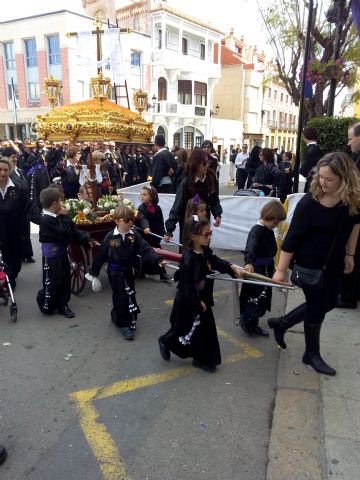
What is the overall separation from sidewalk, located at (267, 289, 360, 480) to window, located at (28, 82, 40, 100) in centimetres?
2948

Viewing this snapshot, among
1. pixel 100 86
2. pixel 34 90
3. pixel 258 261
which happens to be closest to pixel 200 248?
pixel 258 261

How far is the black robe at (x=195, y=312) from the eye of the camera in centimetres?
338

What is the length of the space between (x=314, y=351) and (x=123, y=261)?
2.12 meters

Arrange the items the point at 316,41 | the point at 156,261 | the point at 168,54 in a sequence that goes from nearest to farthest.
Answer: the point at 156,261, the point at 316,41, the point at 168,54

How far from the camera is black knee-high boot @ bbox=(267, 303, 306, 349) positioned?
350 cm

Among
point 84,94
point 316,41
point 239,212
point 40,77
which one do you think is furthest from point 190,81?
point 239,212

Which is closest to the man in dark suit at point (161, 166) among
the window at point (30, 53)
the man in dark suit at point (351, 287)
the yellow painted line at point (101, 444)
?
the man in dark suit at point (351, 287)

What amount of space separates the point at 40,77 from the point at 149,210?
26917 mm

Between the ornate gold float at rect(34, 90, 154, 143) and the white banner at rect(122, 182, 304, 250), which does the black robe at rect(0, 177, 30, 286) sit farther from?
the white banner at rect(122, 182, 304, 250)

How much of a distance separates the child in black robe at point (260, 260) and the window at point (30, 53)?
97.4ft

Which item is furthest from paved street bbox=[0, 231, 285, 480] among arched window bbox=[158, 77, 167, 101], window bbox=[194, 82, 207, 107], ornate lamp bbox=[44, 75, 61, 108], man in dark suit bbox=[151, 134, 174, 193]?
window bbox=[194, 82, 207, 107]

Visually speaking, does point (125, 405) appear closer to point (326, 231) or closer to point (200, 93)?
point (326, 231)

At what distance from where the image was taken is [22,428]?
2.83 meters

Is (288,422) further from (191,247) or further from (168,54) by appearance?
(168,54)
